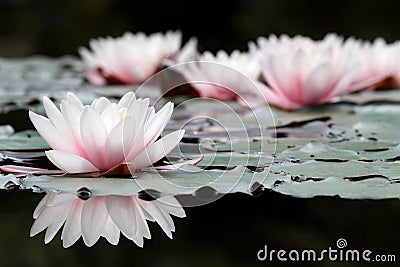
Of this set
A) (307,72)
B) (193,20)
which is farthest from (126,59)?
(193,20)

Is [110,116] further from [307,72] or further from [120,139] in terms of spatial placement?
[307,72]

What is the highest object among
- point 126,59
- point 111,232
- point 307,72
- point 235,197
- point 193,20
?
point 193,20

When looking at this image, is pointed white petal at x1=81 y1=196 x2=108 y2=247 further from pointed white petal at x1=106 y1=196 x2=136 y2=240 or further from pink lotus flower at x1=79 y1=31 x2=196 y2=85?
pink lotus flower at x1=79 y1=31 x2=196 y2=85

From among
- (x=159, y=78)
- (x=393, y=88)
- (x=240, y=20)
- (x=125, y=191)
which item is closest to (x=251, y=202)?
(x=125, y=191)

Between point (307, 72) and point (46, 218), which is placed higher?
point (307, 72)

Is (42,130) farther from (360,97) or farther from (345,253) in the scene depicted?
(360,97)

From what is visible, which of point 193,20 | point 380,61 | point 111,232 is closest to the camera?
point 111,232

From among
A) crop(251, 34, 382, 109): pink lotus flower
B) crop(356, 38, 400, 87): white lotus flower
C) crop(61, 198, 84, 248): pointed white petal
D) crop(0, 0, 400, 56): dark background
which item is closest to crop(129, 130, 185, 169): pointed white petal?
crop(61, 198, 84, 248): pointed white petal
